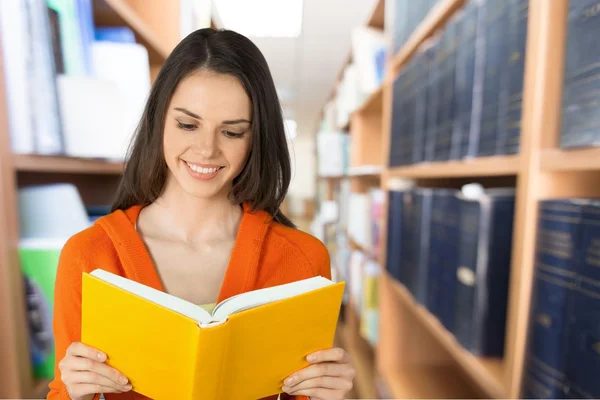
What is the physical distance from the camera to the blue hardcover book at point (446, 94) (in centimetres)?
99

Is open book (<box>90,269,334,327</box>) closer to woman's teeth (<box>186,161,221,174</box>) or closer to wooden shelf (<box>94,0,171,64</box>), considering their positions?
woman's teeth (<box>186,161,221,174</box>)

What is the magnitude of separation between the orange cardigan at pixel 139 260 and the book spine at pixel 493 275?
0.33m

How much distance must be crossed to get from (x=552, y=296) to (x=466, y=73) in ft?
1.79

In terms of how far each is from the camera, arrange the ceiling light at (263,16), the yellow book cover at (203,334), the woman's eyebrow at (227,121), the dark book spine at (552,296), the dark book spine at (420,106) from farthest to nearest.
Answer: the ceiling light at (263,16) < the dark book spine at (420,106) < the woman's eyebrow at (227,121) < the dark book spine at (552,296) < the yellow book cover at (203,334)

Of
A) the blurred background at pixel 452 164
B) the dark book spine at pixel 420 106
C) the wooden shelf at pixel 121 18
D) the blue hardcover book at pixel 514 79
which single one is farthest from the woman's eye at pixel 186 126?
the dark book spine at pixel 420 106

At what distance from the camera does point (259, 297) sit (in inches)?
20.6

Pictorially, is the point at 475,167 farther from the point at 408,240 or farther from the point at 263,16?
the point at 263,16

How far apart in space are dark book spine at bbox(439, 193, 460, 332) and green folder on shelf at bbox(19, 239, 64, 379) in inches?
35.6

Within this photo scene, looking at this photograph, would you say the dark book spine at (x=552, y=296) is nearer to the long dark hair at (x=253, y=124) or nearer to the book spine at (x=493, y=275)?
the book spine at (x=493, y=275)

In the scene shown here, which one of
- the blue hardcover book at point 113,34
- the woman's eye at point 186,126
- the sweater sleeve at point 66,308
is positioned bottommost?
the sweater sleeve at point 66,308

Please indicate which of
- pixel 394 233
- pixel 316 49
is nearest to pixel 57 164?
pixel 394 233

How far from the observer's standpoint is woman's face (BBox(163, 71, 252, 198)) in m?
0.71

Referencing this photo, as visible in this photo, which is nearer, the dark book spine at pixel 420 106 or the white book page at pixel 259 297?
the white book page at pixel 259 297

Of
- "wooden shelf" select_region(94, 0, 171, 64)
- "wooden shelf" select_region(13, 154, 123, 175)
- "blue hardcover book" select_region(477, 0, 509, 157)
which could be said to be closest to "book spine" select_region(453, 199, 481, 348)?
"blue hardcover book" select_region(477, 0, 509, 157)
